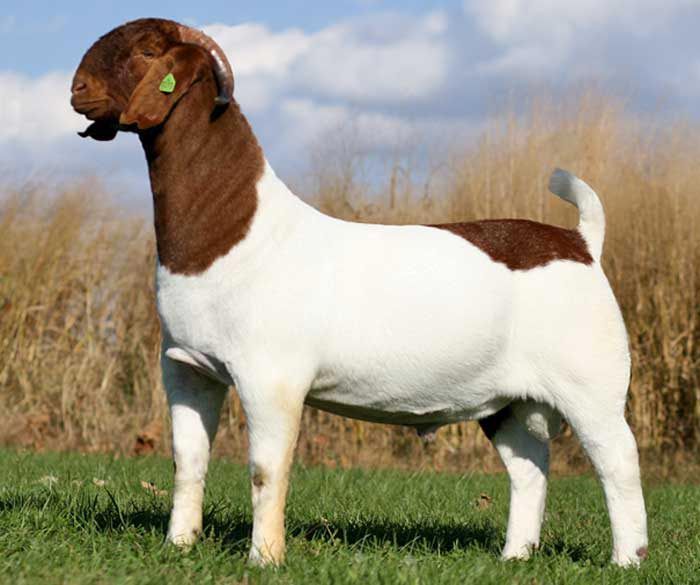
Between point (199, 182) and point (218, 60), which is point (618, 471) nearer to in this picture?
point (199, 182)

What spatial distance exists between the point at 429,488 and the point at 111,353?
4.21 metres

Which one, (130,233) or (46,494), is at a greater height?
(130,233)

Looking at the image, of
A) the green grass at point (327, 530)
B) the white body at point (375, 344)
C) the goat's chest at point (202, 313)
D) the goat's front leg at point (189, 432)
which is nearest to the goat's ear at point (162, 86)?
the white body at point (375, 344)

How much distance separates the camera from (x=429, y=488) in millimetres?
6621

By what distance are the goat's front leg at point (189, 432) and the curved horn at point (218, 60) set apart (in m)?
1.04

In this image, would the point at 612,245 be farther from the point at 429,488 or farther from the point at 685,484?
the point at 429,488

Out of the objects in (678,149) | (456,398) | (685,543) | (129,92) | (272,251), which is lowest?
(685,543)

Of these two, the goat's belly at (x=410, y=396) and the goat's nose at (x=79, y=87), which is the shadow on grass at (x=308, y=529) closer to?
the goat's belly at (x=410, y=396)

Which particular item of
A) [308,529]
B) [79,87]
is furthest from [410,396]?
[79,87]

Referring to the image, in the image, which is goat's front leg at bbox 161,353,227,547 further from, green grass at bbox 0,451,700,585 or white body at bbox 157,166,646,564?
green grass at bbox 0,451,700,585

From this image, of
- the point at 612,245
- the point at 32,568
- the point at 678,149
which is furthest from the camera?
the point at 678,149

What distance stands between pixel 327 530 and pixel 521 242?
5.20 ft

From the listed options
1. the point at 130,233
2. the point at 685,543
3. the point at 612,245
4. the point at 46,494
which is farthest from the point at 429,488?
the point at 130,233

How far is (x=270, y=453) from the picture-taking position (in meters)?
3.63
